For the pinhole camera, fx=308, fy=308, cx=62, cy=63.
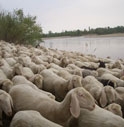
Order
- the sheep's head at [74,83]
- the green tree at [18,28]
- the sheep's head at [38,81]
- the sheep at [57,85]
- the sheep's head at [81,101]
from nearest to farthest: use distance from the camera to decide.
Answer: the sheep's head at [81,101] < the sheep's head at [74,83] < the sheep at [57,85] < the sheep's head at [38,81] < the green tree at [18,28]

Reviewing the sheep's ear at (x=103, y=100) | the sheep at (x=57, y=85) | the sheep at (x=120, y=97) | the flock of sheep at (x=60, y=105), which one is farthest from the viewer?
the sheep at (x=57, y=85)

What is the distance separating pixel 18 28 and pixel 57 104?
72.4ft

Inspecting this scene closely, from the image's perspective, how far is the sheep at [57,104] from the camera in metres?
4.48

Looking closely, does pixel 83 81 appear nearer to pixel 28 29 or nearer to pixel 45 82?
pixel 45 82

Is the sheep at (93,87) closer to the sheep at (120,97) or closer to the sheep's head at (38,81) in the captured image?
the sheep at (120,97)

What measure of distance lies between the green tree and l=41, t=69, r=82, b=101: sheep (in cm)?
1910

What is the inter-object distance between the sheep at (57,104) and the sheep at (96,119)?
107 millimetres

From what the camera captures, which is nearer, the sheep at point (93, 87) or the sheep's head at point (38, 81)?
the sheep at point (93, 87)

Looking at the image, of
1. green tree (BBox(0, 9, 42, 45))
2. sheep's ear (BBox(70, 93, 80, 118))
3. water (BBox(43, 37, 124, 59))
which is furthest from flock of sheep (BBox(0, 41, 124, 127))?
green tree (BBox(0, 9, 42, 45))

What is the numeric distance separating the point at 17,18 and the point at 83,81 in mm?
21129

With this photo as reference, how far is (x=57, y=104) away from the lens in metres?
4.88

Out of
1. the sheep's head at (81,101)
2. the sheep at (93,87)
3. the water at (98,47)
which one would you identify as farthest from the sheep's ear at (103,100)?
the water at (98,47)

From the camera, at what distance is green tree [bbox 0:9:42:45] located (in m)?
26.3

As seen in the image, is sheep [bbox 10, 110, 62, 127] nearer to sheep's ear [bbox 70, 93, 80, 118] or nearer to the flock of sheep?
the flock of sheep
